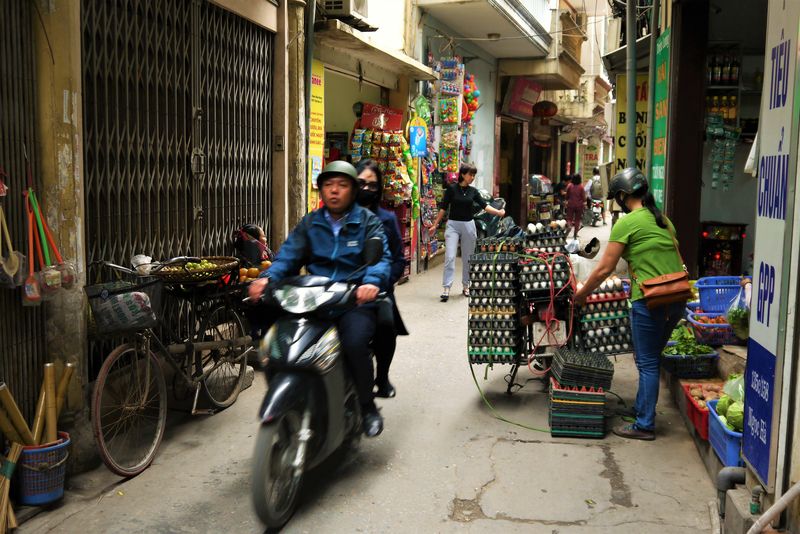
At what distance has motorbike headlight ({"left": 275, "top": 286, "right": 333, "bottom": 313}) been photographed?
4.29m

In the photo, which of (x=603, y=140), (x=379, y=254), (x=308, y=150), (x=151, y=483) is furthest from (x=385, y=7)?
(x=603, y=140)

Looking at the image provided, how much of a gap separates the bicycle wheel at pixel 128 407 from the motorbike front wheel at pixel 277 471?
1200mm

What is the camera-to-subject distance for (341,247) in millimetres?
4918

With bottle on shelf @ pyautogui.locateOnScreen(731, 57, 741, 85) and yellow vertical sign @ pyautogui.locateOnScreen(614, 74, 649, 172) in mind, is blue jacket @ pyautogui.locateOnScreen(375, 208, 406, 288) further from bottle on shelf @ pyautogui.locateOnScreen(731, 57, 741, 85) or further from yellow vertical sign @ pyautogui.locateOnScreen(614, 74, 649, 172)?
bottle on shelf @ pyautogui.locateOnScreen(731, 57, 741, 85)

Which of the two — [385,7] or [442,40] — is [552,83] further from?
[385,7]

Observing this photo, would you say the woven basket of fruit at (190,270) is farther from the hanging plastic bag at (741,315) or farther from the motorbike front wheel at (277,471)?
the hanging plastic bag at (741,315)

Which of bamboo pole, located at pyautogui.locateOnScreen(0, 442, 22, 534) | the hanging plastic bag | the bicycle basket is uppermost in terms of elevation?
the bicycle basket

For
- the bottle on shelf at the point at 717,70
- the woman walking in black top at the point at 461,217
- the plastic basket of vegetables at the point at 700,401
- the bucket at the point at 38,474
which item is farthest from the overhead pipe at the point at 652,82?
the bucket at the point at 38,474

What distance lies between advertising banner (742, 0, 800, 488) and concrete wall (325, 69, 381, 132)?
9.97 metres

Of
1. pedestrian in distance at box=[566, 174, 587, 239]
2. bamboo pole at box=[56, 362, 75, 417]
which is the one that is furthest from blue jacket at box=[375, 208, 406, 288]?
pedestrian in distance at box=[566, 174, 587, 239]

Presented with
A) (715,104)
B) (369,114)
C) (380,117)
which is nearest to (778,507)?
(715,104)

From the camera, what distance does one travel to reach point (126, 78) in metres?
5.77

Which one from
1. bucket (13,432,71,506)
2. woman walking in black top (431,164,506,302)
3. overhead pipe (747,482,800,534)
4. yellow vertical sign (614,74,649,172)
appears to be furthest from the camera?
woman walking in black top (431,164,506,302)

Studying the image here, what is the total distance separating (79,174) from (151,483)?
194cm
